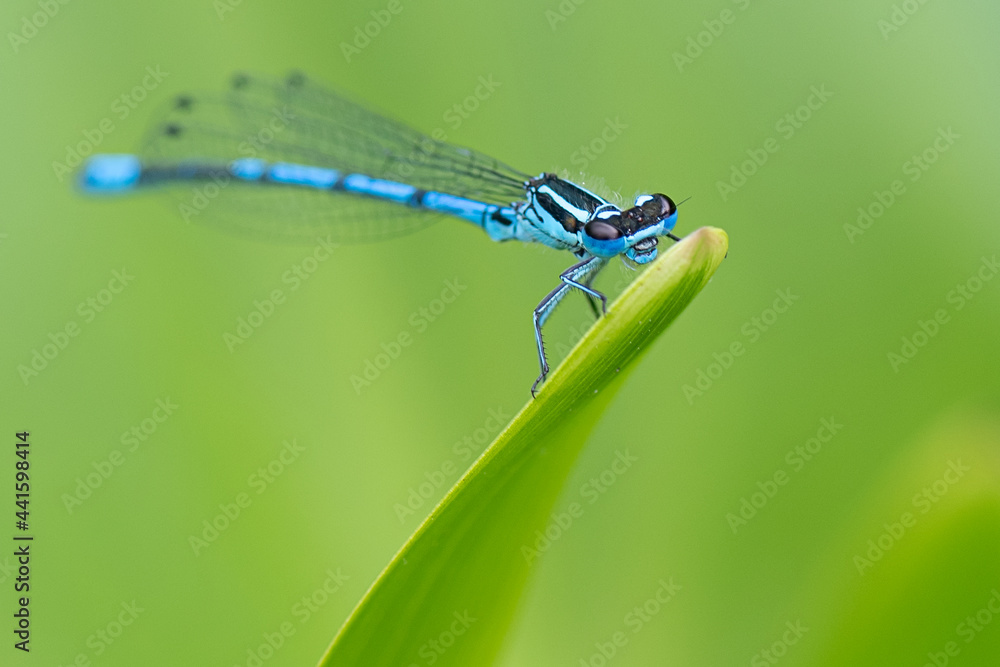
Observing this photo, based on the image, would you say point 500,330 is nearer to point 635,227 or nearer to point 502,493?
point 635,227

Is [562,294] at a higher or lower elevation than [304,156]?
higher

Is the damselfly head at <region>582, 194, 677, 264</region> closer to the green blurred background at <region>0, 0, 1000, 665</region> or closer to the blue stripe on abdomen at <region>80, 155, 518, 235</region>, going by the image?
the green blurred background at <region>0, 0, 1000, 665</region>

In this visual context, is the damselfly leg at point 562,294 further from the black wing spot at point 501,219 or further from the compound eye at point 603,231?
the black wing spot at point 501,219

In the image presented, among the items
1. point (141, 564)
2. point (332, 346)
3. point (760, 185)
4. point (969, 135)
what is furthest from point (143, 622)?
point (969, 135)

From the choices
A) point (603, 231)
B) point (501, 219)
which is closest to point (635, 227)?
point (603, 231)

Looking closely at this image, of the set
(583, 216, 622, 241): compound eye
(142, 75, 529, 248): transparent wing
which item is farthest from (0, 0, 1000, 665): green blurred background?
(583, 216, 622, 241): compound eye

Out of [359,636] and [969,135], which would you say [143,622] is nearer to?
[359,636]
